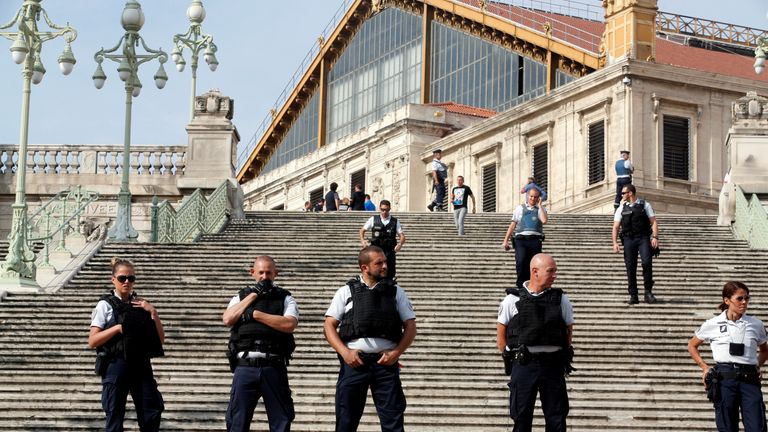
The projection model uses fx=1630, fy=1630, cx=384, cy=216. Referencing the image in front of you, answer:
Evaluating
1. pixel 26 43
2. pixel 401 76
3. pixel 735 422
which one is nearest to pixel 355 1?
pixel 401 76

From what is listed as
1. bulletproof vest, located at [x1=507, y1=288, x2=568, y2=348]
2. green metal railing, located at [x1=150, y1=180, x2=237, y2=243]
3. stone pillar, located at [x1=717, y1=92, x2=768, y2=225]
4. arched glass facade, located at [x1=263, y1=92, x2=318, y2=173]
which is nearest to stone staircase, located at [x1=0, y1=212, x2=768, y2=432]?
green metal railing, located at [x1=150, y1=180, x2=237, y2=243]

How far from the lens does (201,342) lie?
17.3 m

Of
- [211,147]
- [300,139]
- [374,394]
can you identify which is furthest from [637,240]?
[300,139]

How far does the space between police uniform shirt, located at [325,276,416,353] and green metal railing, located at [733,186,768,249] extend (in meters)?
13.1

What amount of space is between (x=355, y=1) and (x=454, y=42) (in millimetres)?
9289

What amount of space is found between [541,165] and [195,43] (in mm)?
11218

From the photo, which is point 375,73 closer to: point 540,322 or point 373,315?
point 540,322

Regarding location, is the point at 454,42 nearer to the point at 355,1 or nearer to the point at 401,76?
the point at 401,76

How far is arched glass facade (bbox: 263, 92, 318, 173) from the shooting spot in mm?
67750

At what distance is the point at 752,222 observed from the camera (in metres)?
24.2

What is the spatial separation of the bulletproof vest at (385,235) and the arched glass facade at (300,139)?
4729 cm

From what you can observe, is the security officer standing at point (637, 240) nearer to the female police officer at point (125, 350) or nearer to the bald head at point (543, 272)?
the bald head at point (543, 272)

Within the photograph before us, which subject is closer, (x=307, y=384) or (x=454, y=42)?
(x=307, y=384)

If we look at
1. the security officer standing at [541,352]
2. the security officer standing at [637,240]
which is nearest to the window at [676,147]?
the security officer standing at [637,240]
